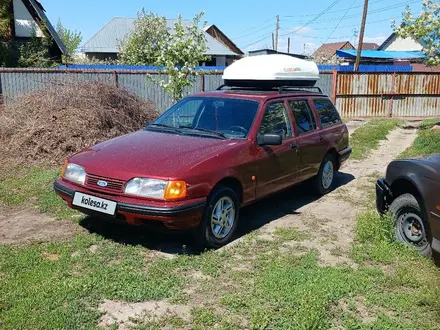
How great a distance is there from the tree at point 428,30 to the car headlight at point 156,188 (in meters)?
12.7

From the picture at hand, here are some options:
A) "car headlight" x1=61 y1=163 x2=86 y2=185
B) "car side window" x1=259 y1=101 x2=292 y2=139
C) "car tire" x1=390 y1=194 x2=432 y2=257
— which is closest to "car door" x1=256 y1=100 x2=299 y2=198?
"car side window" x1=259 y1=101 x2=292 y2=139

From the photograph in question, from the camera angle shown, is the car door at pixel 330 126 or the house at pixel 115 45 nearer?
the car door at pixel 330 126

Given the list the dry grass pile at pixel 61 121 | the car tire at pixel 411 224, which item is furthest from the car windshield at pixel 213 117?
the dry grass pile at pixel 61 121

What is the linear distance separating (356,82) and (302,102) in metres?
12.7

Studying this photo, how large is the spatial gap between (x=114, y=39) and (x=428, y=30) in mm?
32122

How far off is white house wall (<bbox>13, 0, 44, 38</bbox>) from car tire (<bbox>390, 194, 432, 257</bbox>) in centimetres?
2021

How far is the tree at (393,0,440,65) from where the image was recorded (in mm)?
13938

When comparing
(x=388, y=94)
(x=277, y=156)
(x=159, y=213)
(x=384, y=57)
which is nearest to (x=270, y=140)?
(x=277, y=156)

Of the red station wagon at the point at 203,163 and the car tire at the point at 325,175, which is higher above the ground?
the red station wagon at the point at 203,163

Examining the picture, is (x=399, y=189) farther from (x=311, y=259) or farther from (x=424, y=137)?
(x=424, y=137)

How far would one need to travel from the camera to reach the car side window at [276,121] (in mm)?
5586

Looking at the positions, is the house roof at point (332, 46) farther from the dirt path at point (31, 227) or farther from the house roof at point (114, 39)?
the dirt path at point (31, 227)

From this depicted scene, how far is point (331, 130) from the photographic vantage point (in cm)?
712

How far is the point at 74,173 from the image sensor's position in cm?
484
